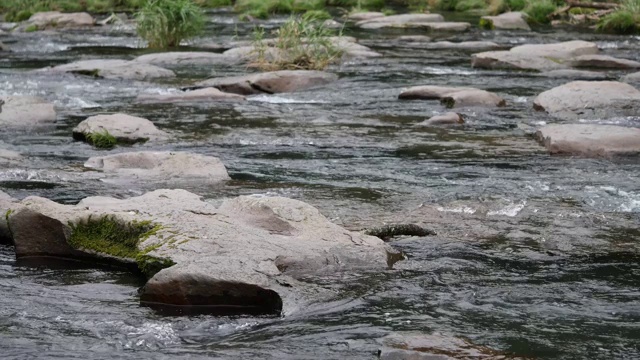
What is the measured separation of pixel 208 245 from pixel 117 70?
908 cm

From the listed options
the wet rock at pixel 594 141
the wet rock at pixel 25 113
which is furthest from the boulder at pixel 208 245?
the wet rock at pixel 25 113

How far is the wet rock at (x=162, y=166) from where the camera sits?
762 cm

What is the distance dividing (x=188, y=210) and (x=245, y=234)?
49cm

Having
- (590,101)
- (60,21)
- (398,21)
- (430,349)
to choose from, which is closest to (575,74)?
(590,101)

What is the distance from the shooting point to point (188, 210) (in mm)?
5816

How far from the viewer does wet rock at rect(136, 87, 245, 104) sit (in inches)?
468

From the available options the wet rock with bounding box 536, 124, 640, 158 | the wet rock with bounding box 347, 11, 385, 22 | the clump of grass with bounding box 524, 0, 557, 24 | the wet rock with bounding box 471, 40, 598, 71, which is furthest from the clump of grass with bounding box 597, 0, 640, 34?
the wet rock with bounding box 536, 124, 640, 158

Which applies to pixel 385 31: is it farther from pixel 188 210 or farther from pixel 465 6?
pixel 188 210

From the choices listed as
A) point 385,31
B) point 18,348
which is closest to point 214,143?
point 18,348

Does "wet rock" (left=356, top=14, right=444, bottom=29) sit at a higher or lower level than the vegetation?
lower

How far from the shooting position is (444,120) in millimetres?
10336

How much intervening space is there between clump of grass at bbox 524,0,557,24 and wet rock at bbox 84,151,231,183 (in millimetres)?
16406

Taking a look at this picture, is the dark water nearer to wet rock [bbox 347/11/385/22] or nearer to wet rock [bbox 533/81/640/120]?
wet rock [bbox 533/81/640/120]

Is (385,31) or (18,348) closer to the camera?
(18,348)
